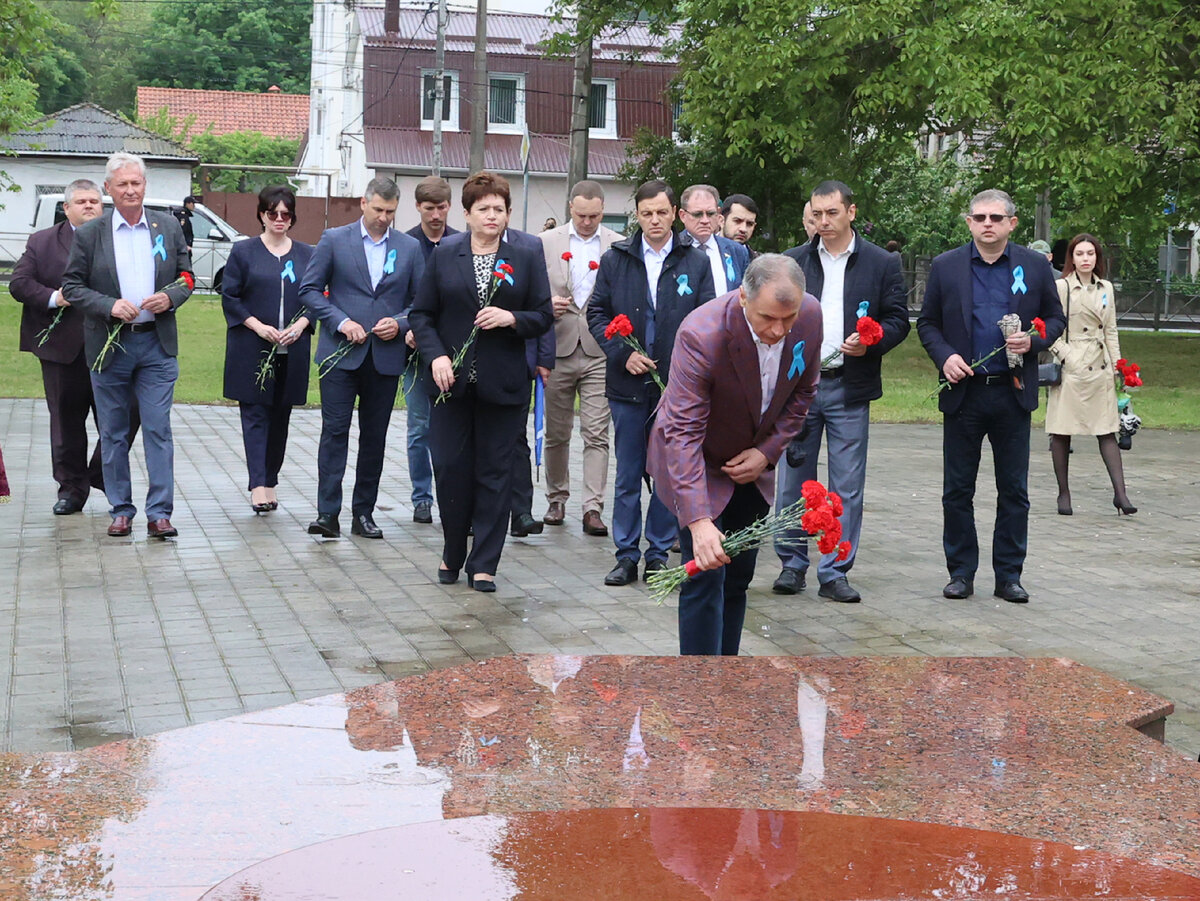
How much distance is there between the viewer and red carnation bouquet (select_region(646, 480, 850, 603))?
5.50m

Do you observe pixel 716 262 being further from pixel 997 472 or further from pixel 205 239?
pixel 205 239

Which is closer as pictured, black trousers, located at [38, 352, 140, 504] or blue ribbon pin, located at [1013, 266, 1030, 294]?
blue ribbon pin, located at [1013, 266, 1030, 294]

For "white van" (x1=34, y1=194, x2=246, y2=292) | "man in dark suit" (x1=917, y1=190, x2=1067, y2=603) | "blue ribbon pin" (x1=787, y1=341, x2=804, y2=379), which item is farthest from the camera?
"white van" (x1=34, y1=194, x2=246, y2=292)

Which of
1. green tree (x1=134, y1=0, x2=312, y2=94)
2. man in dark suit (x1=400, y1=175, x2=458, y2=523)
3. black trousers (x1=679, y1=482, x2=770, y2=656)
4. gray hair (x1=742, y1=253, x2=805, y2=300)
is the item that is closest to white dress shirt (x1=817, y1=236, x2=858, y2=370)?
black trousers (x1=679, y1=482, x2=770, y2=656)

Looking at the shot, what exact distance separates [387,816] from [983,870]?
151cm

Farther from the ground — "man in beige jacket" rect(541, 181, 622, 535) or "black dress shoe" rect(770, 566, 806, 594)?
"man in beige jacket" rect(541, 181, 622, 535)

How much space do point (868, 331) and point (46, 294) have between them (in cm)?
543

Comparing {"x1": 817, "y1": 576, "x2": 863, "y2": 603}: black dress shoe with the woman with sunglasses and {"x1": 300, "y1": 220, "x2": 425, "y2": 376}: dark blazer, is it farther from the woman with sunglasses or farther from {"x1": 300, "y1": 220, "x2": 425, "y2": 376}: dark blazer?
the woman with sunglasses

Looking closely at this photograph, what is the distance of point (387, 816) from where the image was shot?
4055mm

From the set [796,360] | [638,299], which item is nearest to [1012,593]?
[638,299]

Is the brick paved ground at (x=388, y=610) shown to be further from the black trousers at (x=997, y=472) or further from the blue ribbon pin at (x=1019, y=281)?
the blue ribbon pin at (x=1019, y=281)

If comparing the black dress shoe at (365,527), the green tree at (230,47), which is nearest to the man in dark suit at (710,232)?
the black dress shoe at (365,527)

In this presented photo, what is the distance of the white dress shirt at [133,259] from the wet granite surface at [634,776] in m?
4.78

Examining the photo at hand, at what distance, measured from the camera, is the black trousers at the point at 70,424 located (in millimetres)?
10250
